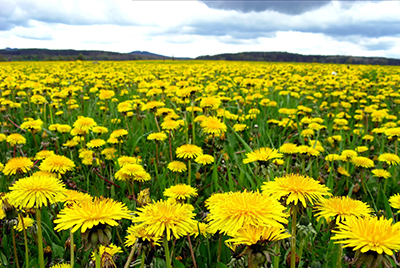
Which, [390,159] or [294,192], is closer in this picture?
[294,192]

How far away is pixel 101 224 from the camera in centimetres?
93

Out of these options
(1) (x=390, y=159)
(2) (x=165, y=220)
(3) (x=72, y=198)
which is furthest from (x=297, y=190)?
(1) (x=390, y=159)

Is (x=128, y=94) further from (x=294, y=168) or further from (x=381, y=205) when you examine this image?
(x=381, y=205)

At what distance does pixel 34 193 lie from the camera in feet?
3.53

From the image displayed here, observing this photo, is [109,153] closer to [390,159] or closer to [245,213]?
[245,213]

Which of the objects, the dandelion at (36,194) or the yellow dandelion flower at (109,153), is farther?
the yellow dandelion flower at (109,153)

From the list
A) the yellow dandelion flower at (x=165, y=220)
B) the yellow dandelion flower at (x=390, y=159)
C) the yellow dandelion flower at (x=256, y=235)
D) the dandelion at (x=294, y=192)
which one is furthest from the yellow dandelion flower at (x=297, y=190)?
the yellow dandelion flower at (x=390, y=159)

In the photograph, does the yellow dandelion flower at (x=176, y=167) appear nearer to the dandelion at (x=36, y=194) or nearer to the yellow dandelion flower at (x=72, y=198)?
the yellow dandelion flower at (x=72, y=198)

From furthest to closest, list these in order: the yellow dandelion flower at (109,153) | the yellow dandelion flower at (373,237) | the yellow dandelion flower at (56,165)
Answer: the yellow dandelion flower at (109,153) < the yellow dandelion flower at (56,165) < the yellow dandelion flower at (373,237)

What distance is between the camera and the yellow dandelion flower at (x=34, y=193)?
106 centimetres

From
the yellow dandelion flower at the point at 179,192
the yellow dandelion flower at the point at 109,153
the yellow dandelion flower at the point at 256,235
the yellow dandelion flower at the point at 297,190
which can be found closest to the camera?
the yellow dandelion flower at the point at 256,235

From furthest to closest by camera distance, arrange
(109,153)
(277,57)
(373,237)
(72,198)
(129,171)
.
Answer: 1. (277,57)
2. (109,153)
3. (129,171)
4. (72,198)
5. (373,237)

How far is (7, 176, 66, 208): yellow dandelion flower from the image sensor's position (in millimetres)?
1061

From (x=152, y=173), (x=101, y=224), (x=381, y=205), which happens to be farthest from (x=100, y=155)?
(x=381, y=205)
